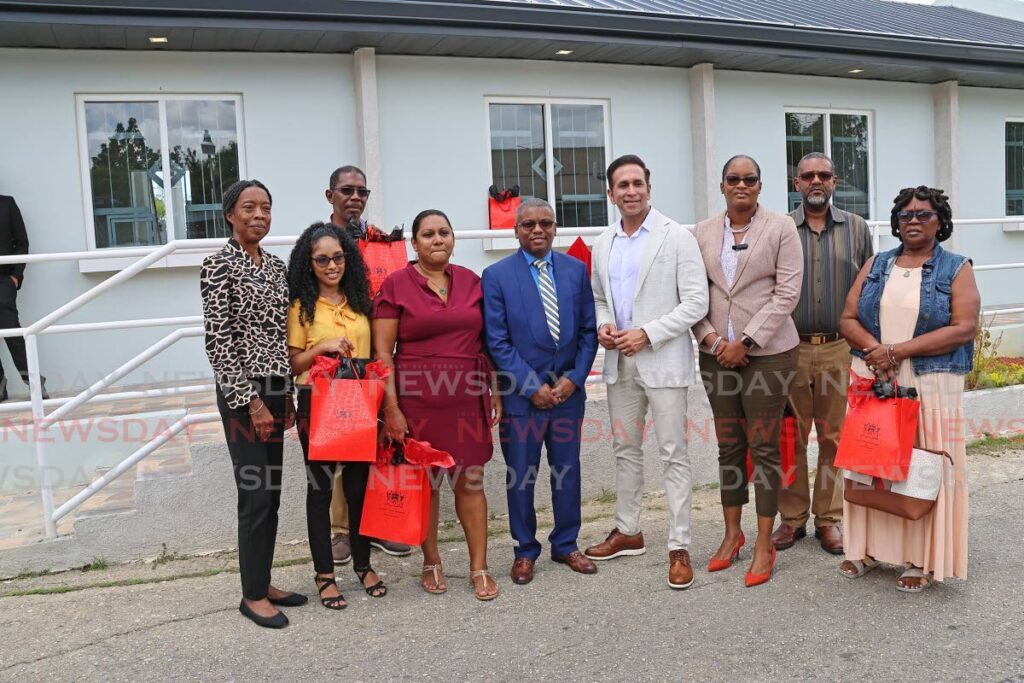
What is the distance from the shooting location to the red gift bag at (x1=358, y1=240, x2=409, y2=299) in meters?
4.70

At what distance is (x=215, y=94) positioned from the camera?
7941mm

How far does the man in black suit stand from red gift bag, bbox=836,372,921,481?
5942 millimetres

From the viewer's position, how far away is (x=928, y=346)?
4.03m

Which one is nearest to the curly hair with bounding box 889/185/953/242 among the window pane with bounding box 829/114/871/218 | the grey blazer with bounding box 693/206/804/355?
the grey blazer with bounding box 693/206/804/355

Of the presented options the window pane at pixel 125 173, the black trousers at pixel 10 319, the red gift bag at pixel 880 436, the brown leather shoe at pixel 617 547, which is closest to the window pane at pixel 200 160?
the window pane at pixel 125 173

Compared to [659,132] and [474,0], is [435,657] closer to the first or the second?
[474,0]

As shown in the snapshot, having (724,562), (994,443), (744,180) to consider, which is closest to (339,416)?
(724,562)

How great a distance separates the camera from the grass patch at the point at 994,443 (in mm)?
6852

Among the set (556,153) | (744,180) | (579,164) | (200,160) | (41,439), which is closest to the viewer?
(744,180)

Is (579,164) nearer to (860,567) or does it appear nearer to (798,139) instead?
(798,139)

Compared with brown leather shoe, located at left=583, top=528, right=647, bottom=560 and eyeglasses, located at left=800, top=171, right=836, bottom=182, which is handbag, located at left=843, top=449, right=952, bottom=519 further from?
eyeglasses, located at left=800, top=171, right=836, bottom=182

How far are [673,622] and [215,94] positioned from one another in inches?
250

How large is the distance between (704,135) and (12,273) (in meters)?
6.85

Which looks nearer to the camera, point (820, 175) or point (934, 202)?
point (934, 202)
